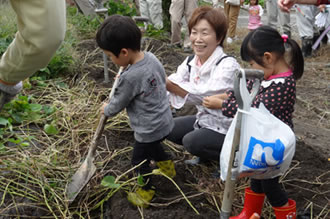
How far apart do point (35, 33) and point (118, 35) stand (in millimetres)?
742

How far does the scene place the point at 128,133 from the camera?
3195mm

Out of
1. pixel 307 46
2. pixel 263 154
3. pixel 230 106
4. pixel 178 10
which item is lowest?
pixel 307 46

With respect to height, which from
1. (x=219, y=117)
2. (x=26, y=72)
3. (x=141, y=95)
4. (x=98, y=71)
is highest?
(x=26, y=72)

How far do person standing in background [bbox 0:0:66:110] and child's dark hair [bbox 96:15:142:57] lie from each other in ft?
1.92

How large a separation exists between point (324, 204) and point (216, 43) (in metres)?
1.11

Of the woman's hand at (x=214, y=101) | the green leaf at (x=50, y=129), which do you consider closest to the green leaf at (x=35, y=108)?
the green leaf at (x=50, y=129)

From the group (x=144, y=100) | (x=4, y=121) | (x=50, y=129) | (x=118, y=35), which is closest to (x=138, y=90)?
(x=144, y=100)

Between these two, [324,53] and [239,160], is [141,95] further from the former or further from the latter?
[324,53]

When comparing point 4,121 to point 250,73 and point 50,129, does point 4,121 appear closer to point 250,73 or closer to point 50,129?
point 50,129

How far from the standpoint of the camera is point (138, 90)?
2.12 metres

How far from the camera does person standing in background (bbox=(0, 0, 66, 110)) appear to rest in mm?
1310

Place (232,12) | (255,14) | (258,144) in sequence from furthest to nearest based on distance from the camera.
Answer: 1. (255,14)
2. (232,12)
3. (258,144)

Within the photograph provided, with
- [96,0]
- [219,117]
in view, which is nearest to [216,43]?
[219,117]

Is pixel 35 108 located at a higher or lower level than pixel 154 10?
higher
